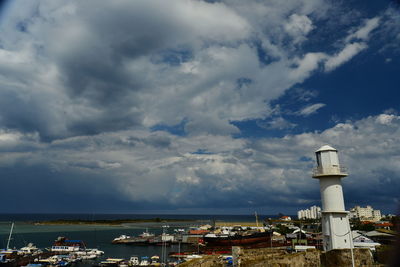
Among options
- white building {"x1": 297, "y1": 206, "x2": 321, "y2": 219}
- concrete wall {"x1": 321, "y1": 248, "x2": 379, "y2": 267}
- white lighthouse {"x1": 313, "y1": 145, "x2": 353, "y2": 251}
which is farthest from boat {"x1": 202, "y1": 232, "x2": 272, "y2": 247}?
white building {"x1": 297, "y1": 206, "x2": 321, "y2": 219}

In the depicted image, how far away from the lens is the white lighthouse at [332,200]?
19.2 m

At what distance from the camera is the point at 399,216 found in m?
1.22

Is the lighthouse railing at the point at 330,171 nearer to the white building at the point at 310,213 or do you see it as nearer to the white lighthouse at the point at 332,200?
the white lighthouse at the point at 332,200

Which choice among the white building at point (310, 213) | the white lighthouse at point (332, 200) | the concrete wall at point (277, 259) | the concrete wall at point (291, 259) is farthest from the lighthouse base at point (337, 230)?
the white building at point (310, 213)

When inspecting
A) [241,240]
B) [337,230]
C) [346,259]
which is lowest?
[241,240]

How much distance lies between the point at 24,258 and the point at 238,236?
38.1 meters

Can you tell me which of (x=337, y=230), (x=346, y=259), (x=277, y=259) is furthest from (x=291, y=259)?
(x=337, y=230)

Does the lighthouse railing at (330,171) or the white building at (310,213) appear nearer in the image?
the lighthouse railing at (330,171)

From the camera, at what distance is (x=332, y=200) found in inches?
782

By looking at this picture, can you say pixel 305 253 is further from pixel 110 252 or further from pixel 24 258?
pixel 110 252

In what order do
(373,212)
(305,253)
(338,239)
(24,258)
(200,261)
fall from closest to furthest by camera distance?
(200,261)
(305,253)
(338,239)
(24,258)
(373,212)

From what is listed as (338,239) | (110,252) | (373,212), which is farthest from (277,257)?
(373,212)

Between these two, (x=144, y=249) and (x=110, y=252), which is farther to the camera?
(x=144, y=249)

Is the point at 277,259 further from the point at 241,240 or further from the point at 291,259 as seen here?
the point at 241,240
